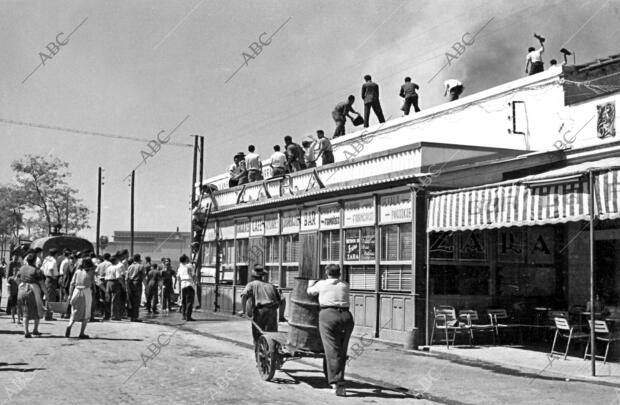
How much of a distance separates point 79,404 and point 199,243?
18.3 m

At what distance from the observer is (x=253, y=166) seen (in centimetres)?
2519

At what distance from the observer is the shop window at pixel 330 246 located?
18172mm

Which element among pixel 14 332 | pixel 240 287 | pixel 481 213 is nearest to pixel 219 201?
pixel 240 287

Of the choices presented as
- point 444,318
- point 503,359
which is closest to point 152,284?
point 444,318

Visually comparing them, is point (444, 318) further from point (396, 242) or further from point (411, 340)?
point (396, 242)

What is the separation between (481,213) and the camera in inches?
524

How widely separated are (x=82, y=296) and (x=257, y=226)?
784 centimetres

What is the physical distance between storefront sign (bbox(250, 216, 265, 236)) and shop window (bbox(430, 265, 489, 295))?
26.4 ft

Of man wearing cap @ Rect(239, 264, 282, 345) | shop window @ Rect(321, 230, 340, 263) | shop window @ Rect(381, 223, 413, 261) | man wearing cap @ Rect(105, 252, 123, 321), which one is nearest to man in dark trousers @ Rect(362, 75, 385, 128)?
shop window @ Rect(321, 230, 340, 263)

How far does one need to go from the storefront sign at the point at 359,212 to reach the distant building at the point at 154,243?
7179 centimetres

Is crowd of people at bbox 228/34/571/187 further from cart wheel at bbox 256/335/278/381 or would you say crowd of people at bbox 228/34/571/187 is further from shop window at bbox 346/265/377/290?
cart wheel at bbox 256/335/278/381

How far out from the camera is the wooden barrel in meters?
10.3

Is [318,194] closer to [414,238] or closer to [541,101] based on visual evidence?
[414,238]

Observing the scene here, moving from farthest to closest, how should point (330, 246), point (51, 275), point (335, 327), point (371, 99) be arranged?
point (371, 99) → point (51, 275) → point (330, 246) → point (335, 327)
